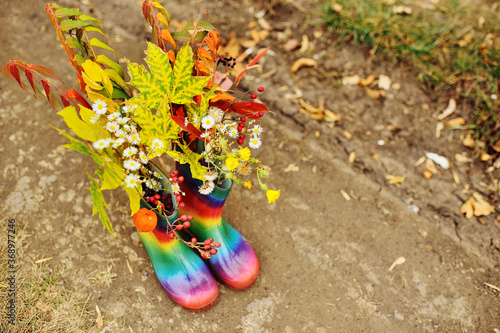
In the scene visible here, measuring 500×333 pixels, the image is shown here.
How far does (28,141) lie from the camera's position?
1.68 m

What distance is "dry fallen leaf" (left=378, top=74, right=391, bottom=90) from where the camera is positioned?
7.02 ft

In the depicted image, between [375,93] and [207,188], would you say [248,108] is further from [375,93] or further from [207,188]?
[375,93]

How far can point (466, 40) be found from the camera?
2299 millimetres

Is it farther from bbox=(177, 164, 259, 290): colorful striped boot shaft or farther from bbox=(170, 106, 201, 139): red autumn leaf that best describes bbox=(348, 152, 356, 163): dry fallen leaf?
bbox=(170, 106, 201, 139): red autumn leaf

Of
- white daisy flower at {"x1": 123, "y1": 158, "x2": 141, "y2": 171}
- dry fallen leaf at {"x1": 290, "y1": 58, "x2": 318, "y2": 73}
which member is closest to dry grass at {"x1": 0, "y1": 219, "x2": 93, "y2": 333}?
white daisy flower at {"x1": 123, "y1": 158, "x2": 141, "y2": 171}

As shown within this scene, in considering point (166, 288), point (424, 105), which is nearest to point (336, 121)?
point (424, 105)

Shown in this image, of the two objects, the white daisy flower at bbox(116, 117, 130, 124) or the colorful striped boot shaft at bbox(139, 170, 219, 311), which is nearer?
the white daisy flower at bbox(116, 117, 130, 124)

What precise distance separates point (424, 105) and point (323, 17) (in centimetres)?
87

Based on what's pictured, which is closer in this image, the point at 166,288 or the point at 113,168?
the point at 113,168

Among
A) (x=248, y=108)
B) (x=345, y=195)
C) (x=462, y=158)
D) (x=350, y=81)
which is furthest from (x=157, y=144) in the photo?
(x=462, y=158)

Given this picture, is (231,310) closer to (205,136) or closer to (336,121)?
(205,136)

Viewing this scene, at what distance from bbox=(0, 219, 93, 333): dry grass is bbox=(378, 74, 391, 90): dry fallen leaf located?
1.94 meters

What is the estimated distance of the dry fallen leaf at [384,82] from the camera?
7.02 feet

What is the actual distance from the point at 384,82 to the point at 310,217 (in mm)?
1032
